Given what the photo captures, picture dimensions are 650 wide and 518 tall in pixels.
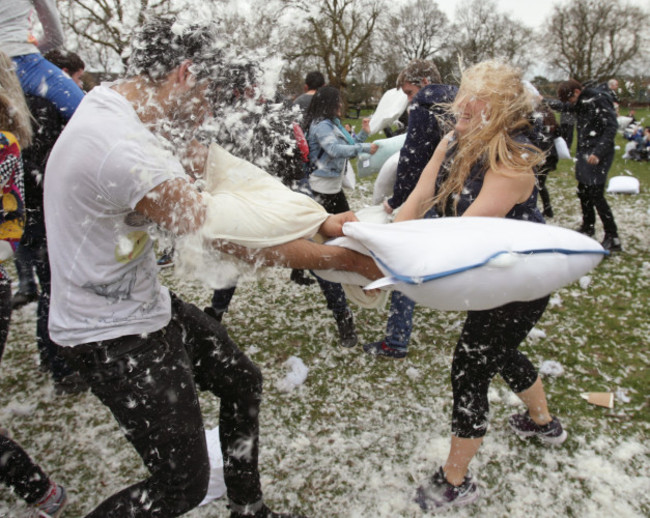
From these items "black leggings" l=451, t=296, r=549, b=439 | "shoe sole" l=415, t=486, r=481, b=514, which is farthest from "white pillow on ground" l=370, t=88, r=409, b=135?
"shoe sole" l=415, t=486, r=481, b=514

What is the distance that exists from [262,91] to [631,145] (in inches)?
473

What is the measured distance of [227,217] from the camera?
1.35 meters

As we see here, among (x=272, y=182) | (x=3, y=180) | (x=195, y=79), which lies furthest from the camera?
(x=3, y=180)

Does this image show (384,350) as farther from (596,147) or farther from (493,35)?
(493,35)

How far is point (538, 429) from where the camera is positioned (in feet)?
8.36

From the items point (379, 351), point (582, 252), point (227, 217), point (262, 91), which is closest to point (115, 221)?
point (227, 217)

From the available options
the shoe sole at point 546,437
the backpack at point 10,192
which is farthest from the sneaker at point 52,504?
the shoe sole at point 546,437

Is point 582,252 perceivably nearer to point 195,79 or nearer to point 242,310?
point 195,79

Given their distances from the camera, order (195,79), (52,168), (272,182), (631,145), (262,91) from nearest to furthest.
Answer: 1. (52,168)
2. (195,79)
3. (272,182)
4. (262,91)
5. (631,145)

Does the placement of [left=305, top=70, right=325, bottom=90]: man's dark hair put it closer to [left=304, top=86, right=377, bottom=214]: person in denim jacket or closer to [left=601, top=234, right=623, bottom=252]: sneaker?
[left=304, top=86, right=377, bottom=214]: person in denim jacket

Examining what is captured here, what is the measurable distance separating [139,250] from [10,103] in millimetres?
1144

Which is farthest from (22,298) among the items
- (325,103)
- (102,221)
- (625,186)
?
(625,186)

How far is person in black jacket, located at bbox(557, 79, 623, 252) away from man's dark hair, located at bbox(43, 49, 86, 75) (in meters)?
5.42

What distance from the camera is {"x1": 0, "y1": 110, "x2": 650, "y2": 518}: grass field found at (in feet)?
7.48
